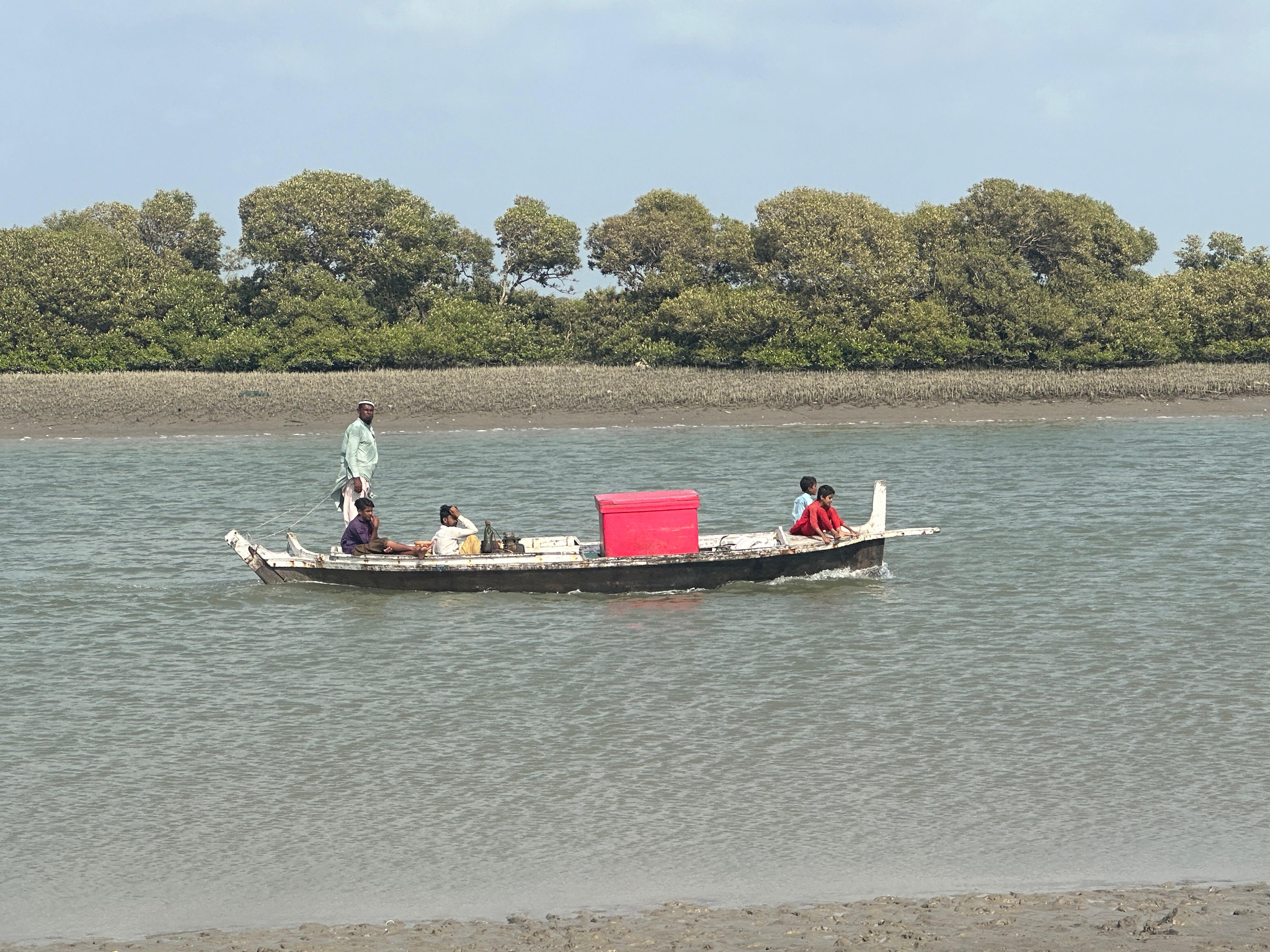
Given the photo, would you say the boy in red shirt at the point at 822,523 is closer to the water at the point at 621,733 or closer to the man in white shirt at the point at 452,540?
the water at the point at 621,733

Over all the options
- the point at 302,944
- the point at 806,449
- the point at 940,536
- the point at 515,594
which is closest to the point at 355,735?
the point at 302,944

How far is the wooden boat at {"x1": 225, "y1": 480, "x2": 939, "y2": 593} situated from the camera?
62.1ft

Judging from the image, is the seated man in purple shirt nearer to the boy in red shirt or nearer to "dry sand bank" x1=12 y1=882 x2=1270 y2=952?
the boy in red shirt

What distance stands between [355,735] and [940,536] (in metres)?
14.4

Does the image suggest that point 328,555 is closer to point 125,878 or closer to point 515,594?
point 515,594

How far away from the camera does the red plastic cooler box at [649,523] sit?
18.8 m

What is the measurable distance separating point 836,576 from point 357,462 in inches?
256

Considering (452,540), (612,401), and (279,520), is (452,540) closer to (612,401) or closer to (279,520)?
(279,520)

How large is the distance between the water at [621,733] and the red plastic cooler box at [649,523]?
2.44ft

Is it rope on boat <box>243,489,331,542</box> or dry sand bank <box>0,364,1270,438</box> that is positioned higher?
dry sand bank <box>0,364,1270,438</box>

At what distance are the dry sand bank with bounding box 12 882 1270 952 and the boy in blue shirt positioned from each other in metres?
11.0

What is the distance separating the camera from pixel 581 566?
1897 cm

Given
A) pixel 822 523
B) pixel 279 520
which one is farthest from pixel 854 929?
pixel 279 520

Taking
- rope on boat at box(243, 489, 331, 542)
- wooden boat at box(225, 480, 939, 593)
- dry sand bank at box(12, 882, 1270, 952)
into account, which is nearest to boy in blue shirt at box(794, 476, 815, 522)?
wooden boat at box(225, 480, 939, 593)
